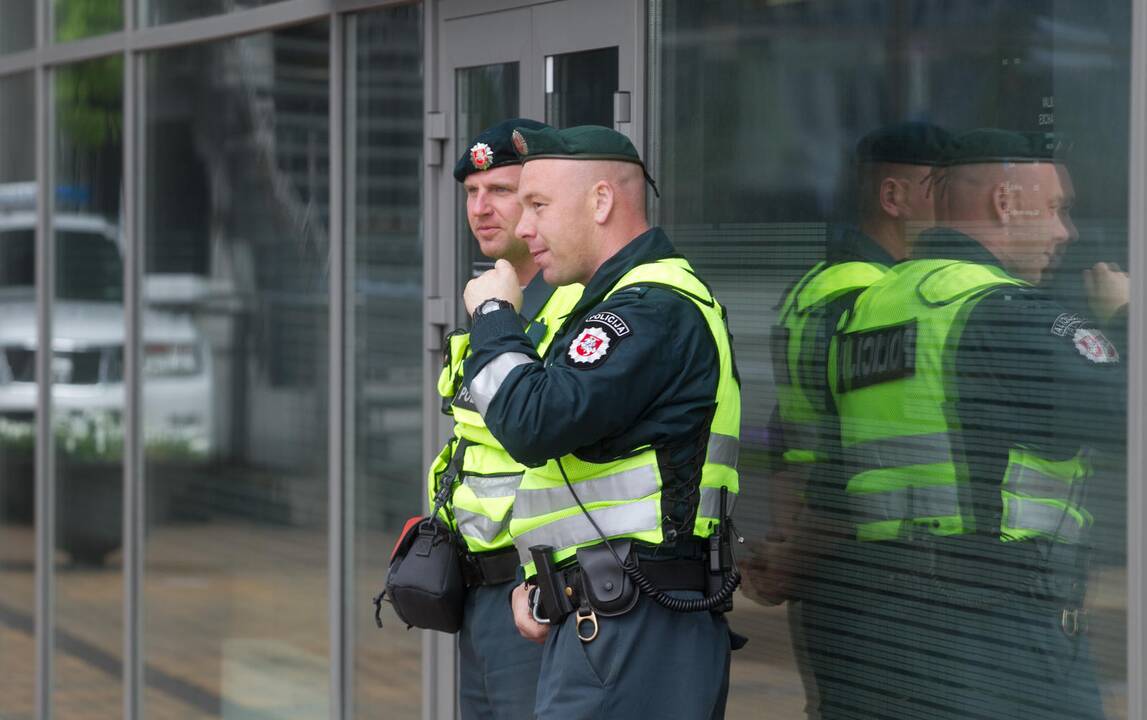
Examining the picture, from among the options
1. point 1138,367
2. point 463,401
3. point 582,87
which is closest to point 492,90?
point 582,87

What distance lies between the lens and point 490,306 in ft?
10.3

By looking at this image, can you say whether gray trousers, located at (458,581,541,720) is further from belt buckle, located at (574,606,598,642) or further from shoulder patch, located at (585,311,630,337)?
shoulder patch, located at (585,311,630,337)

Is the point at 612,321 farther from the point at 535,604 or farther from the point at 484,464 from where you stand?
the point at 484,464

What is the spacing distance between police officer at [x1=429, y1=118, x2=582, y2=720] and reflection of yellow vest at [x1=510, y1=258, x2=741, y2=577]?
0.43 metres

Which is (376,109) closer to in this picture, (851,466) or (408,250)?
(408,250)

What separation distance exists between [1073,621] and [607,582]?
2.80ft

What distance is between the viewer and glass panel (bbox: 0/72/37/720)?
694cm

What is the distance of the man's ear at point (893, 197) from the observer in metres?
3.36

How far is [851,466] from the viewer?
11.4ft

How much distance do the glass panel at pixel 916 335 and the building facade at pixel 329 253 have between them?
1 cm

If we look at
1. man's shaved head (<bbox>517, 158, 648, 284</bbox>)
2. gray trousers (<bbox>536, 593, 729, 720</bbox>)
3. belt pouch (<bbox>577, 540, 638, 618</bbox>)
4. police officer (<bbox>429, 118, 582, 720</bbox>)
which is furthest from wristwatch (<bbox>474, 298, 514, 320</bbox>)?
gray trousers (<bbox>536, 593, 729, 720</bbox>)

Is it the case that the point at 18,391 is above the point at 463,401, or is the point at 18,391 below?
→ below

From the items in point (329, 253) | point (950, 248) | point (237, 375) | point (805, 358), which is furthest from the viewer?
point (237, 375)

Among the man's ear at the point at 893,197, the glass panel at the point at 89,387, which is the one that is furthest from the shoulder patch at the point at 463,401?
the glass panel at the point at 89,387
